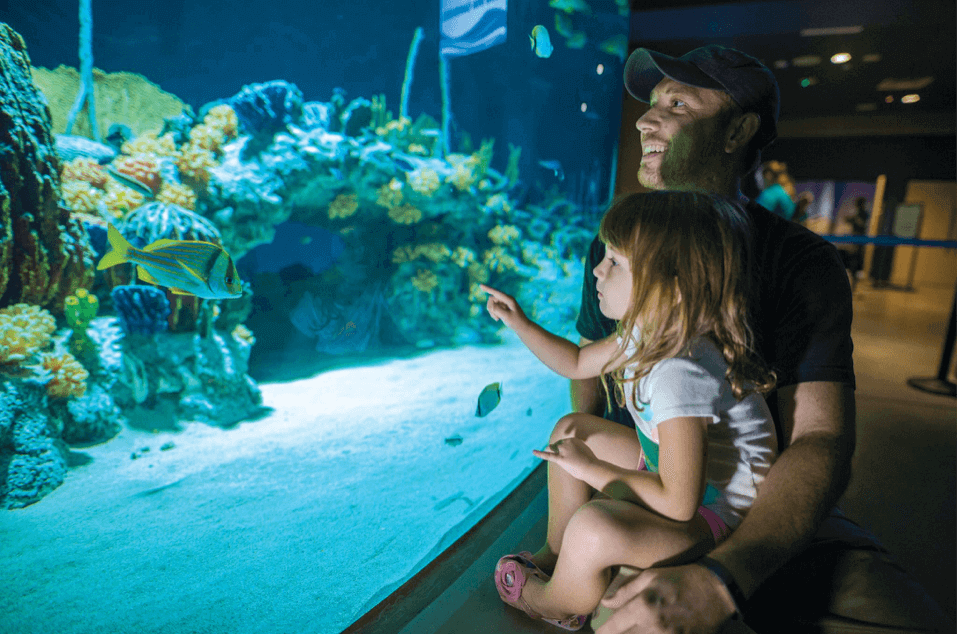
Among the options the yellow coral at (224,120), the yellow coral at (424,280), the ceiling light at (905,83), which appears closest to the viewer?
the yellow coral at (224,120)

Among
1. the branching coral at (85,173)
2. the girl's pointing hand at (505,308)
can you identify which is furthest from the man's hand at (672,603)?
the branching coral at (85,173)

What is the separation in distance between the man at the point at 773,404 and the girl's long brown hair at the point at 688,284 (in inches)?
8.3

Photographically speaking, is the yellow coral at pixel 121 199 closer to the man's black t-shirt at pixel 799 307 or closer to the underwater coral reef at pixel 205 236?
the underwater coral reef at pixel 205 236

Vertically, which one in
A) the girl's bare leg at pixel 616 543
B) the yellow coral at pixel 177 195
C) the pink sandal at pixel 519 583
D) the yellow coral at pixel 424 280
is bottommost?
the pink sandal at pixel 519 583

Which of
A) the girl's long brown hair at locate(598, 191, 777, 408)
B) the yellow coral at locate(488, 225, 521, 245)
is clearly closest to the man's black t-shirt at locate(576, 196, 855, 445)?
the girl's long brown hair at locate(598, 191, 777, 408)

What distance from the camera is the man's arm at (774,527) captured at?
0.88 meters

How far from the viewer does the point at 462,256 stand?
5.39m

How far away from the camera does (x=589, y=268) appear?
5.79 feet

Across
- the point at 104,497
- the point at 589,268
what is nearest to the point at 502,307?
the point at 589,268

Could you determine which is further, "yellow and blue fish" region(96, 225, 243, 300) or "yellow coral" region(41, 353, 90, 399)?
"yellow coral" region(41, 353, 90, 399)

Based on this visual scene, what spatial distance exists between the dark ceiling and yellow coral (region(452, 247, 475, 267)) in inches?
103

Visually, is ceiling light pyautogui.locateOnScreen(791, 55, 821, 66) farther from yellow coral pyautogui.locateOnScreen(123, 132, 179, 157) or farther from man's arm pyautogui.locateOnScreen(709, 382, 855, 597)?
yellow coral pyautogui.locateOnScreen(123, 132, 179, 157)

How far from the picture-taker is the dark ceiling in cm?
359

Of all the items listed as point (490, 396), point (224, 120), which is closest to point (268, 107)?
point (224, 120)
